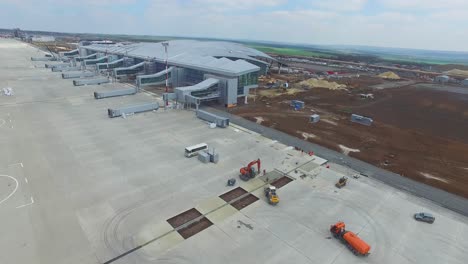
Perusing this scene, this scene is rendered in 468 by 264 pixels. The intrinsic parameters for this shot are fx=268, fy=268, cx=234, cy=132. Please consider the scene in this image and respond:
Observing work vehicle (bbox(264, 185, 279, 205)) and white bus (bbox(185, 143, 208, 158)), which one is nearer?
work vehicle (bbox(264, 185, 279, 205))

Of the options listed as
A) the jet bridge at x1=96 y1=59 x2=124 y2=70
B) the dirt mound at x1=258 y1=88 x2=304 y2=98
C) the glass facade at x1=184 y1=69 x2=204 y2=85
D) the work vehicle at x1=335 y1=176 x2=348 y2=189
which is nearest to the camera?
the work vehicle at x1=335 y1=176 x2=348 y2=189

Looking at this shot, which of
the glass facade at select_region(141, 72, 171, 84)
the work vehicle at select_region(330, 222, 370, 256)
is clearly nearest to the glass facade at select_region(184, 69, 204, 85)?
the glass facade at select_region(141, 72, 171, 84)

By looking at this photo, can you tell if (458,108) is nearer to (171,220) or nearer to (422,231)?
(422,231)

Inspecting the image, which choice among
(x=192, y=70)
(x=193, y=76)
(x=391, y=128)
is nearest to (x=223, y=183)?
(x=391, y=128)

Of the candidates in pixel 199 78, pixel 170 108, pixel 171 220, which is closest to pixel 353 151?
pixel 171 220

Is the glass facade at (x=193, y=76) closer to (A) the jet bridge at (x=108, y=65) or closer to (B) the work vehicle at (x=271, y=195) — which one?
(A) the jet bridge at (x=108, y=65)

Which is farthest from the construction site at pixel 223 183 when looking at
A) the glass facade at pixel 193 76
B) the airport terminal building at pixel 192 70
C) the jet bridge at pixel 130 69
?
the jet bridge at pixel 130 69

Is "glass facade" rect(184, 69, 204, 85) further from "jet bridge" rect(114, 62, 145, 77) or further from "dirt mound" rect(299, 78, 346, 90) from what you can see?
"dirt mound" rect(299, 78, 346, 90)
